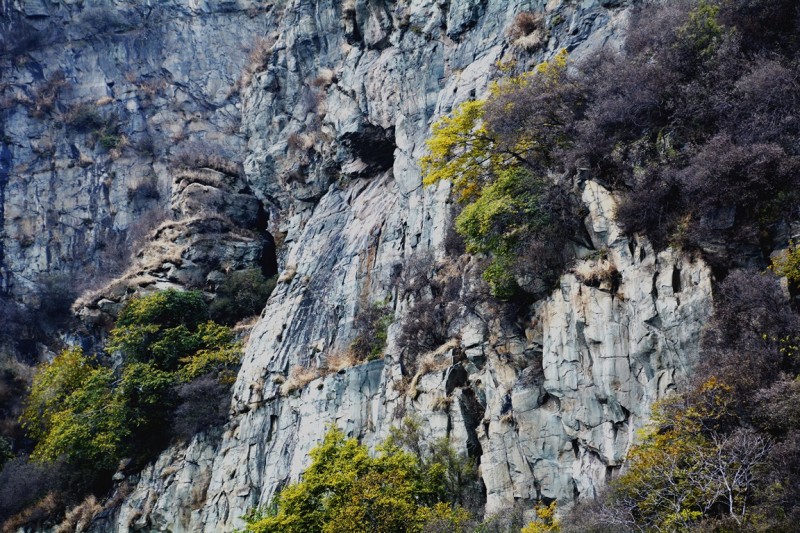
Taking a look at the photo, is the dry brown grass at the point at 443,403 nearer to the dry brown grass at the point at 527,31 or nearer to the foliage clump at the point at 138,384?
the dry brown grass at the point at 527,31

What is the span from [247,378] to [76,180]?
2772 cm

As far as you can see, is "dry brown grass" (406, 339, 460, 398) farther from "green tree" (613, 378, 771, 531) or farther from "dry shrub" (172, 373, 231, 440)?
Answer: "dry shrub" (172, 373, 231, 440)

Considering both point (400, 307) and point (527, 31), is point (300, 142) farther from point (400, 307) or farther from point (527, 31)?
point (400, 307)

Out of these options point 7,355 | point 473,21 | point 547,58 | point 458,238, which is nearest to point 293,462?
point 458,238

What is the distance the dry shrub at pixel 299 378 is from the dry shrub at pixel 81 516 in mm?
10185

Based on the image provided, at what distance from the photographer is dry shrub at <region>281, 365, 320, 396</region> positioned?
27391 mm

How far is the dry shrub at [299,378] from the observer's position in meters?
27.4

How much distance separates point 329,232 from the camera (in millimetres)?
33906

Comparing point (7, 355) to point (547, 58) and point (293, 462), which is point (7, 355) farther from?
point (547, 58)

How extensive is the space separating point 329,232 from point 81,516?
1580cm

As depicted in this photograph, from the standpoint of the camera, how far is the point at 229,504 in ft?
89.0

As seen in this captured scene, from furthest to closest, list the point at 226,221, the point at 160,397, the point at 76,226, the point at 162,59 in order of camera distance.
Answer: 1. the point at 162,59
2. the point at 76,226
3. the point at 226,221
4. the point at 160,397

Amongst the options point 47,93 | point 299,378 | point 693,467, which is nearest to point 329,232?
point 299,378

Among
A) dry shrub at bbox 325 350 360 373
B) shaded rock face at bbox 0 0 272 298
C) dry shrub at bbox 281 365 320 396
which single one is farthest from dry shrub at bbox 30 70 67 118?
dry shrub at bbox 325 350 360 373
